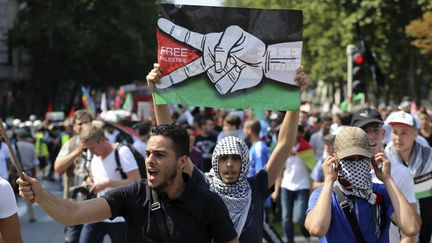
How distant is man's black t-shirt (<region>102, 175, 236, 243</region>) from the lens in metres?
4.32

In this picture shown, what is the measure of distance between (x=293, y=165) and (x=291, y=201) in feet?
1.54

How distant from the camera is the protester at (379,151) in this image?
19.0 feet

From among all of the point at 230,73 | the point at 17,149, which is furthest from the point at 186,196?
the point at 17,149

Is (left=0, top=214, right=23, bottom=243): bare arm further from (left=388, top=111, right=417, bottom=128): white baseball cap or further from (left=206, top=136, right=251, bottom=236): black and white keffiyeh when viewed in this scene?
(left=388, top=111, right=417, bottom=128): white baseball cap

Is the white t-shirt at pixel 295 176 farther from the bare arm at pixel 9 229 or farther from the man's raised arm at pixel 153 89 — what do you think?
the bare arm at pixel 9 229

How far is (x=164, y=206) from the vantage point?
4348 mm

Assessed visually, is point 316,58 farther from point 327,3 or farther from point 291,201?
point 291,201

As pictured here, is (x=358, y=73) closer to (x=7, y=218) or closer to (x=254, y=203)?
(x=254, y=203)

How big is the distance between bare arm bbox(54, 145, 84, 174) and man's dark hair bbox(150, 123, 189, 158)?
477 centimetres

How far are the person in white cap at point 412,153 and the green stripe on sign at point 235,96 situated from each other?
1695 millimetres

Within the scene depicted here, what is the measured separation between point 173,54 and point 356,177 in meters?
1.54

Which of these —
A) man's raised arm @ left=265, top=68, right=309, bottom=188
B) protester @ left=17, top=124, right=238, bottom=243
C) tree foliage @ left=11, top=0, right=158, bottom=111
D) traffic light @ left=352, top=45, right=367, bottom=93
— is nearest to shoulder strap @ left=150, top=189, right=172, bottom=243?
protester @ left=17, top=124, right=238, bottom=243

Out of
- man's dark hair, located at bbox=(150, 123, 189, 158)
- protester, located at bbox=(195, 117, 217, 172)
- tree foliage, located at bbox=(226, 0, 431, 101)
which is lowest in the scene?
protester, located at bbox=(195, 117, 217, 172)

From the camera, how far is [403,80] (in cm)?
4522
